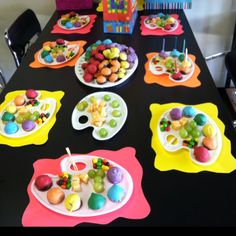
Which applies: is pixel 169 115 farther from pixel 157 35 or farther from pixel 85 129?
pixel 157 35

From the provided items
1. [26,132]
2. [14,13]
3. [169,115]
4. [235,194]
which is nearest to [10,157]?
[26,132]

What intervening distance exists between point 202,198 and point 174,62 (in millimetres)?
549

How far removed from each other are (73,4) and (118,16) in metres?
0.37

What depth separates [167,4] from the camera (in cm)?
146

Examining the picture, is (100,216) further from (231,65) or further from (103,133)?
(231,65)

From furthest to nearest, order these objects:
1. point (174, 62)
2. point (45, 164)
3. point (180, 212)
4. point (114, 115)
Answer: point (174, 62) → point (114, 115) → point (45, 164) → point (180, 212)

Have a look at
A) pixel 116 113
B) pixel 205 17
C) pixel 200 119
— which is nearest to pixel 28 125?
pixel 116 113

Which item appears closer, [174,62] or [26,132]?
[26,132]

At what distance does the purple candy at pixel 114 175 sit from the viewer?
678 millimetres

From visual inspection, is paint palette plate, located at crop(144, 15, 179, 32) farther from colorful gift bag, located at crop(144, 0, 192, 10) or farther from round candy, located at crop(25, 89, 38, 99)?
round candy, located at crop(25, 89, 38, 99)

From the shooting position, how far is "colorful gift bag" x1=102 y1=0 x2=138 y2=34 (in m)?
1.22

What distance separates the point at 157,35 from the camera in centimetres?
127

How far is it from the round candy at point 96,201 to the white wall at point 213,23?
1353 mm

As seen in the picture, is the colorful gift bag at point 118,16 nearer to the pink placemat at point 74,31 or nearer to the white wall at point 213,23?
the pink placemat at point 74,31
